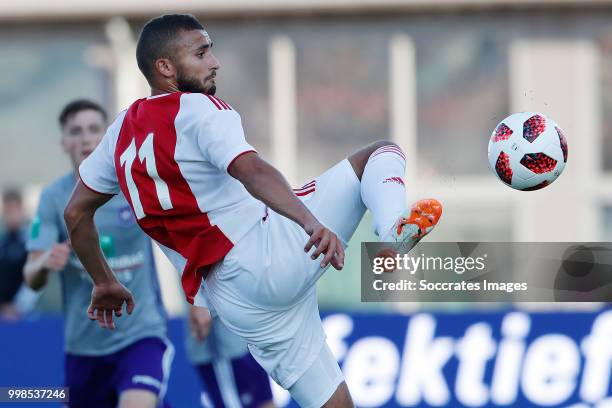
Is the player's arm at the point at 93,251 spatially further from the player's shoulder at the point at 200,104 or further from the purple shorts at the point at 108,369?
the purple shorts at the point at 108,369

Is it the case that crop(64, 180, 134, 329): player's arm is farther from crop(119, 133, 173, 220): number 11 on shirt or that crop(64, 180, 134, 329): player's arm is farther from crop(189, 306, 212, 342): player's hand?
crop(189, 306, 212, 342): player's hand

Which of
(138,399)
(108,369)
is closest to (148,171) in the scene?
(138,399)

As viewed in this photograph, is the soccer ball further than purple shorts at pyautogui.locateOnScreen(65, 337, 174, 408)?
No

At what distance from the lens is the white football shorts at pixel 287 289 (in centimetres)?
504

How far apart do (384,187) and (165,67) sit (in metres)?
1.03

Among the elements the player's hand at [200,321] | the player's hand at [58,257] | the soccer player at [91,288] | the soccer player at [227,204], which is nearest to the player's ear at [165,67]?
the soccer player at [227,204]

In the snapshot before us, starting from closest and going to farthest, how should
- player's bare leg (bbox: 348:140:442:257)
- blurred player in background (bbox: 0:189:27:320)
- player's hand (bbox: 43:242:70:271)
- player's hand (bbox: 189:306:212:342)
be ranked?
player's bare leg (bbox: 348:140:442:257) → player's hand (bbox: 43:242:70:271) → player's hand (bbox: 189:306:212:342) → blurred player in background (bbox: 0:189:27:320)

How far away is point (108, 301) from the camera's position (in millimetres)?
5496

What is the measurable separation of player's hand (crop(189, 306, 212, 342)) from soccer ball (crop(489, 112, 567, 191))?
7.47ft

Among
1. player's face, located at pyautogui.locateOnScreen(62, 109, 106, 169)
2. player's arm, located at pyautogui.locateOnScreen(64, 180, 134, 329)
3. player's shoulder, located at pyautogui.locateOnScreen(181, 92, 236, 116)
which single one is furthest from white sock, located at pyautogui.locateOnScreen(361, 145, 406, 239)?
player's face, located at pyautogui.locateOnScreen(62, 109, 106, 169)

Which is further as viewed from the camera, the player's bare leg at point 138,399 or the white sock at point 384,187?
the player's bare leg at point 138,399

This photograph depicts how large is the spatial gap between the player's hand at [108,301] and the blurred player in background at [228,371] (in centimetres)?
226

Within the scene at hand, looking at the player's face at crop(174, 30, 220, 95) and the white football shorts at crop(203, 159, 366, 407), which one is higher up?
the player's face at crop(174, 30, 220, 95)

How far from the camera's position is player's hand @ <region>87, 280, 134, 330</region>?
17.9 feet
